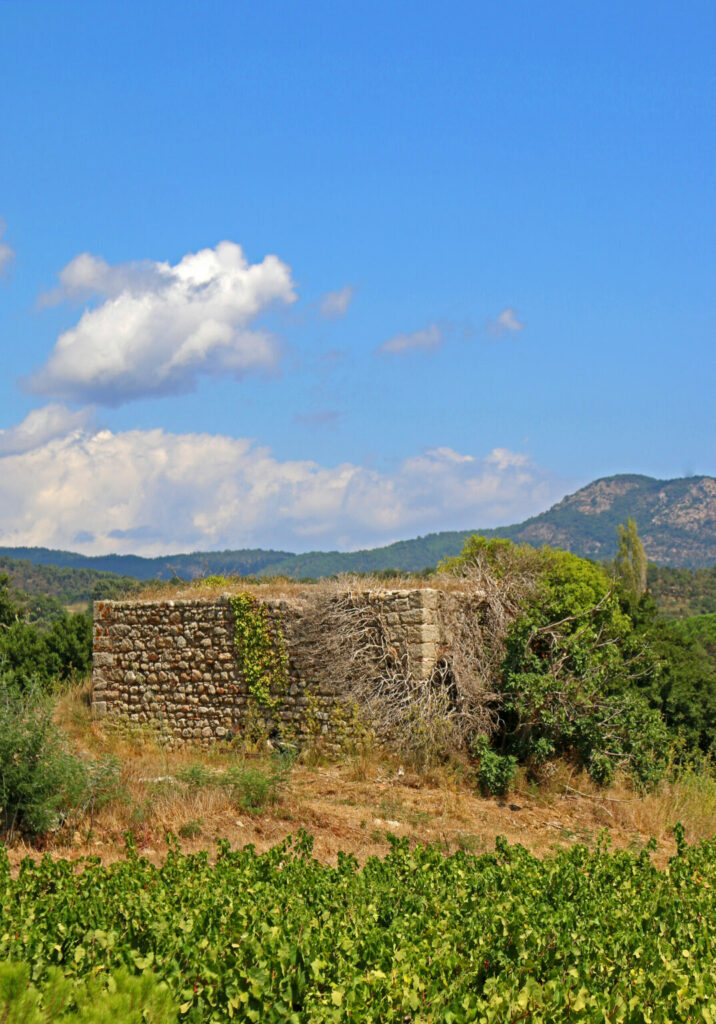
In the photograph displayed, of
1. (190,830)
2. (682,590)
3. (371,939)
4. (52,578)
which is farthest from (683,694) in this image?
(52,578)

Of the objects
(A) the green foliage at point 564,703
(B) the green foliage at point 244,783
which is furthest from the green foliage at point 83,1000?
(A) the green foliage at point 564,703

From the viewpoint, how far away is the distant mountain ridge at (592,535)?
102688 millimetres

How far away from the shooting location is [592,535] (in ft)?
495

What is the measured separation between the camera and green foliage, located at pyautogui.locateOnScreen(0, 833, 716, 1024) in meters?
3.53

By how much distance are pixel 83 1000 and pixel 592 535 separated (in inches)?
6089

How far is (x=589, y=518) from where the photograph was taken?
160 meters

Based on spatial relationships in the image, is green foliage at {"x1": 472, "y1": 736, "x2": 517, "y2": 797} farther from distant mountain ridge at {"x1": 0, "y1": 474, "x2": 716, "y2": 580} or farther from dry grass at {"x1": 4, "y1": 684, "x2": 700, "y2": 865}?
distant mountain ridge at {"x1": 0, "y1": 474, "x2": 716, "y2": 580}

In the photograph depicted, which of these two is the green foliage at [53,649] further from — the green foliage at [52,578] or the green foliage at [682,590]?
the green foliage at [52,578]

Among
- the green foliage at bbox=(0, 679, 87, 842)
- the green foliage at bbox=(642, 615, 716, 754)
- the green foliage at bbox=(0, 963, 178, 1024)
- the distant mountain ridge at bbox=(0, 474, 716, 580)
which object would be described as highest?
the distant mountain ridge at bbox=(0, 474, 716, 580)

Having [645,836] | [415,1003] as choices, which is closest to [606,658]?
[645,836]

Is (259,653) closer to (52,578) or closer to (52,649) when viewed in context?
(52,649)

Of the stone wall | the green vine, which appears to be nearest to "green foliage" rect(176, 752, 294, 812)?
the stone wall

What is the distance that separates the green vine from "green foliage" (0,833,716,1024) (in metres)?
6.26

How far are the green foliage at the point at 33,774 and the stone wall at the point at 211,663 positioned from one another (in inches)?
167
